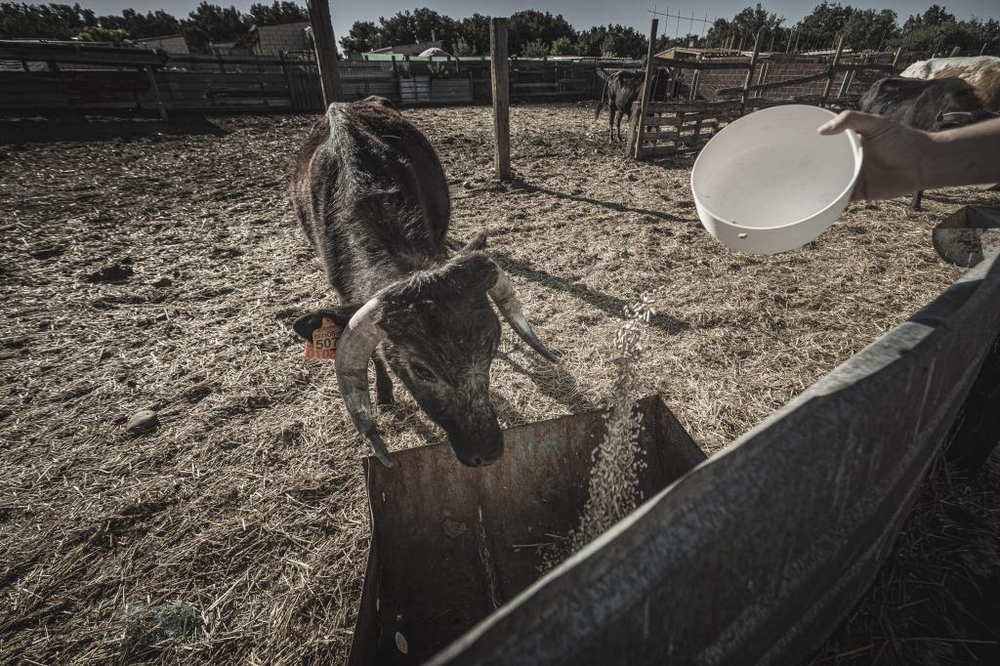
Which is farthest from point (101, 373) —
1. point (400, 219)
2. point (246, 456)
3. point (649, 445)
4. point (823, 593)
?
point (823, 593)

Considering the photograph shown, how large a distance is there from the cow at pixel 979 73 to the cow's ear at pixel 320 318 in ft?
39.8

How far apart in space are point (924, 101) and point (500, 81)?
846cm

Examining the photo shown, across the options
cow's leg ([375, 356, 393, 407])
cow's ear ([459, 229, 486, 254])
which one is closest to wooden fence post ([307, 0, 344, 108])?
cow's leg ([375, 356, 393, 407])

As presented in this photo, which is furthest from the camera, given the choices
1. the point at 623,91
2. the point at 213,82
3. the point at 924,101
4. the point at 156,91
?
the point at 213,82

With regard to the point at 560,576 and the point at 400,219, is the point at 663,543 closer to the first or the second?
the point at 560,576

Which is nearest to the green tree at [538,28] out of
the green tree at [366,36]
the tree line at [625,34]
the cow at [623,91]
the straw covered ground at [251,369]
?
the tree line at [625,34]

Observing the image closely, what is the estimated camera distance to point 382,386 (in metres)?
3.27

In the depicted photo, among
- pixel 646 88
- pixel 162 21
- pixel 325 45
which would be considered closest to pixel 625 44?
pixel 646 88

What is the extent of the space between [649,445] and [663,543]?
173 centimetres

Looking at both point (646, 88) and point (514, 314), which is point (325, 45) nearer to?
point (514, 314)

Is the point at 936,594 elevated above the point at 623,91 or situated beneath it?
situated beneath

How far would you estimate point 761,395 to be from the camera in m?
3.29

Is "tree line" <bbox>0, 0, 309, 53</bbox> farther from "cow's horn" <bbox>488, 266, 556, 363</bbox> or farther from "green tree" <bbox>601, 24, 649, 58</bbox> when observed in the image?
"cow's horn" <bbox>488, 266, 556, 363</bbox>

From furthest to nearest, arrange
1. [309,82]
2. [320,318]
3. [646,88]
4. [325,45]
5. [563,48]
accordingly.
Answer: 1. [563,48]
2. [309,82]
3. [646,88]
4. [325,45]
5. [320,318]
